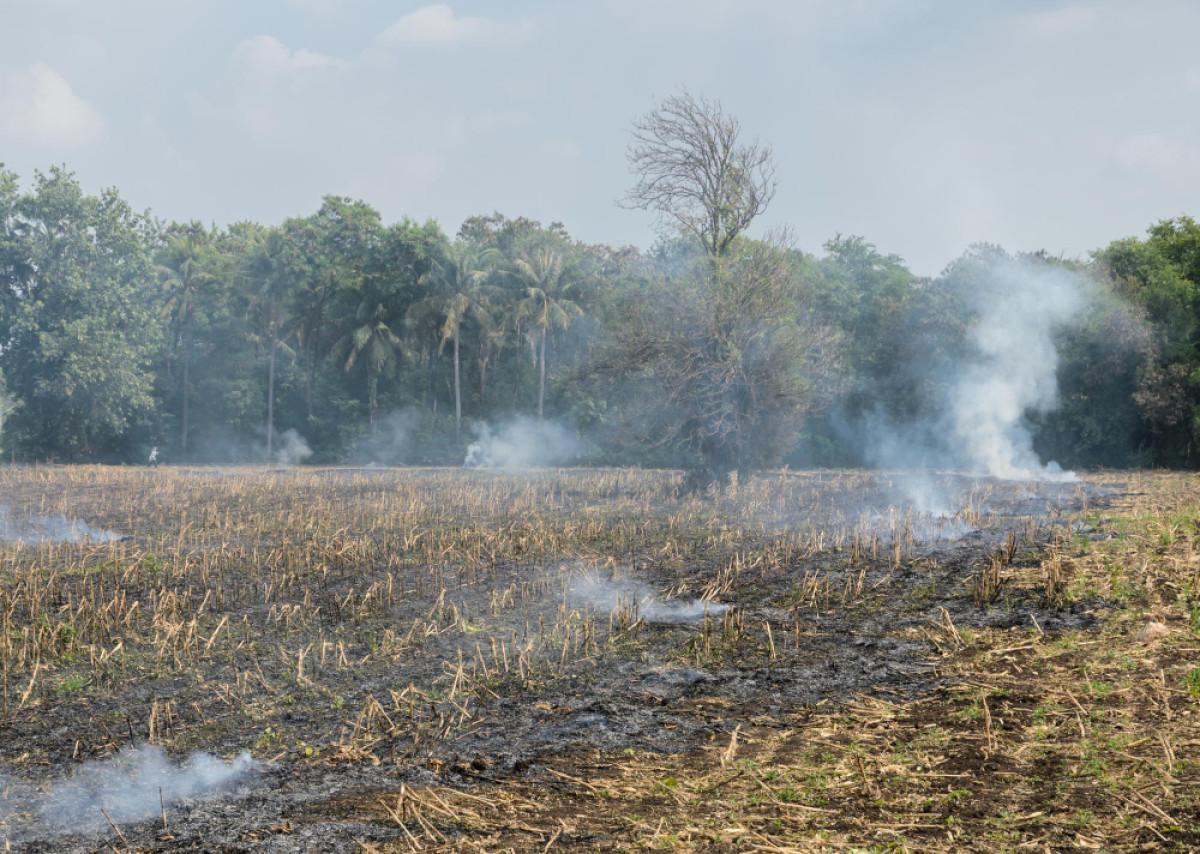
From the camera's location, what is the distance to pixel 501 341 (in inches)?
2276

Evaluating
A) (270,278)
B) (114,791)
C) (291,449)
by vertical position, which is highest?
(270,278)

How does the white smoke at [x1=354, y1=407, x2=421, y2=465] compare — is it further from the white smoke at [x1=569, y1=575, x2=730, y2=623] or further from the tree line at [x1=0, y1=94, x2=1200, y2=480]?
A: the white smoke at [x1=569, y1=575, x2=730, y2=623]

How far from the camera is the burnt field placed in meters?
5.95

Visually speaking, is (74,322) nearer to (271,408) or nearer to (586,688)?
(271,408)

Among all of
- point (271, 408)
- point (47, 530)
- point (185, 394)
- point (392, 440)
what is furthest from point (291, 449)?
point (47, 530)

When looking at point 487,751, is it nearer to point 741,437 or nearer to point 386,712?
point 386,712

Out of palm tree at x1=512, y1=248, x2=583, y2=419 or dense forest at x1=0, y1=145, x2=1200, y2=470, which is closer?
dense forest at x1=0, y1=145, x2=1200, y2=470

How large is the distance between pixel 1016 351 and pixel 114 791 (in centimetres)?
4133

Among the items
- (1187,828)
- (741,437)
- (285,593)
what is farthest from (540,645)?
(741,437)

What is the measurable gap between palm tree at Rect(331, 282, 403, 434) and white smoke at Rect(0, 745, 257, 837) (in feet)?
155

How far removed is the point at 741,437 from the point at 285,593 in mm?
18014

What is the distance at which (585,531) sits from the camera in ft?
63.3

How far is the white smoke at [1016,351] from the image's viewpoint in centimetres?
4159

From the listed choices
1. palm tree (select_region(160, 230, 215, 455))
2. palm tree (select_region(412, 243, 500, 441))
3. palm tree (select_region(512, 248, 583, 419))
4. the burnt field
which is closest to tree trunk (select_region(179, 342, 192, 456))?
palm tree (select_region(160, 230, 215, 455))
